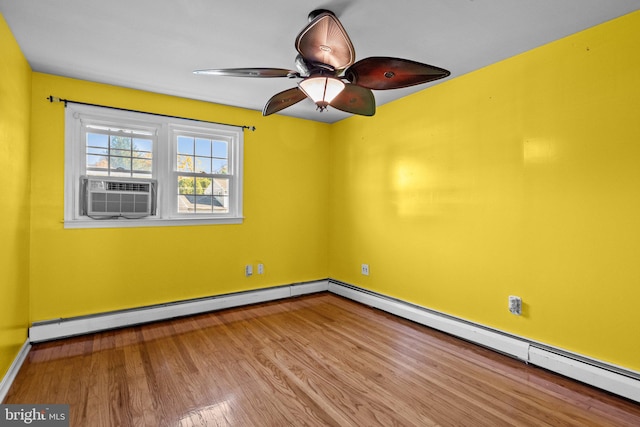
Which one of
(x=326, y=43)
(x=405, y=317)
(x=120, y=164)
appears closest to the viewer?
(x=326, y=43)

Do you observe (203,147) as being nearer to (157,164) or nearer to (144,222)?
(157,164)

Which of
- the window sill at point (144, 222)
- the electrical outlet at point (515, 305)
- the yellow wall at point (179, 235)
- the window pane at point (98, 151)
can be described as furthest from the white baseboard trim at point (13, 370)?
the electrical outlet at point (515, 305)

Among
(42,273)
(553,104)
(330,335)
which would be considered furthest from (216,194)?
(553,104)

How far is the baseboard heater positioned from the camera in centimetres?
214

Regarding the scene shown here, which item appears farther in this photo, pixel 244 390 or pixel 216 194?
pixel 216 194

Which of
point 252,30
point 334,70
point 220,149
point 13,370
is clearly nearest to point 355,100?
point 334,70

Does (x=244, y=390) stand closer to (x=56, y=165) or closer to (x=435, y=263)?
(x=435, y=263)

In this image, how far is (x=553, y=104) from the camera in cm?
240

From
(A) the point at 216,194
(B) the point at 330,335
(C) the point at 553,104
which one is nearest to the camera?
(C) the point at 553,104

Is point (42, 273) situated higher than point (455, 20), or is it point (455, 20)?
point (455, 20)

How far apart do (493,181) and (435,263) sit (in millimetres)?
962

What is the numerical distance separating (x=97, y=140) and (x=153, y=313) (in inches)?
71.7

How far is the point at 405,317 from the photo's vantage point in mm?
3516

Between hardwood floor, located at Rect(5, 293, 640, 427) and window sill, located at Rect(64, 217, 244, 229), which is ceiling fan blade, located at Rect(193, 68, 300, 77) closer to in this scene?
hardwood floor, located at Rect(5, 293, 640, 427)
